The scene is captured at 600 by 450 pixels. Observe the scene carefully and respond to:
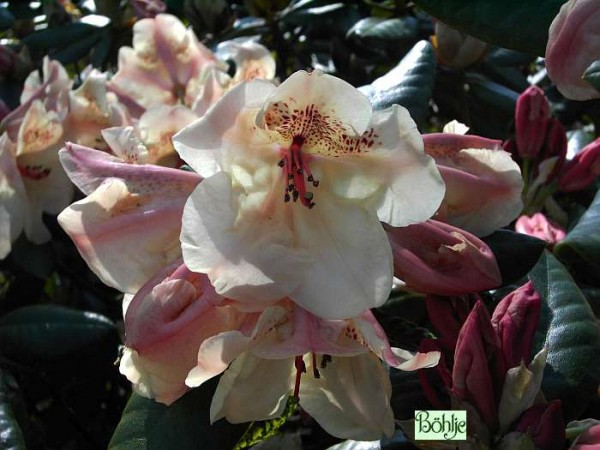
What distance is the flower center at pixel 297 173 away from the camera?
33.4 inches

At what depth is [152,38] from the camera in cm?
159

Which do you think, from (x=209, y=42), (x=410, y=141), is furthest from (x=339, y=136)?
(x=209, y=42)

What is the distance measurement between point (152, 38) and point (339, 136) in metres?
0.84

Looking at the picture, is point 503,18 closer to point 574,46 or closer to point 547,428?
point 574,46

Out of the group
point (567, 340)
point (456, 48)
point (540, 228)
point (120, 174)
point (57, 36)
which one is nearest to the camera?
point (120, 174)

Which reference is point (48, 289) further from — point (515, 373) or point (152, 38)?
point (515, 373)

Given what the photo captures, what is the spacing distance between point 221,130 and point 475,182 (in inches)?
10.7

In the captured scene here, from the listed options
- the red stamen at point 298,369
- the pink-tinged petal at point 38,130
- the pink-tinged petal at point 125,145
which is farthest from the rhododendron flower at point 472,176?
the pink-tinged petal at point 38,130

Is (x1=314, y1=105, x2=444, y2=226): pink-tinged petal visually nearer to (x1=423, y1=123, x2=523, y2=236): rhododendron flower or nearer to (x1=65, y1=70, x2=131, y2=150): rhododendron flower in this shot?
(x1=423, y1=123, x2=523, y2=236): rhododendron flower

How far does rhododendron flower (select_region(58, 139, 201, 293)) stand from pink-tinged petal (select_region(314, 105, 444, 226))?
0.17m

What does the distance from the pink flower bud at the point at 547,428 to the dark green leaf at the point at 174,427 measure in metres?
0.32

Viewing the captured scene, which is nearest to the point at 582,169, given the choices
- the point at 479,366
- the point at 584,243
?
the point at 584,243

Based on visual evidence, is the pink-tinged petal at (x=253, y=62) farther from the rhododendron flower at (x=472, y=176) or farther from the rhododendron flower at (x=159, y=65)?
the rhododendron flower at (x=472, y=176)

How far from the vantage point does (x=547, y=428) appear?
787mm
